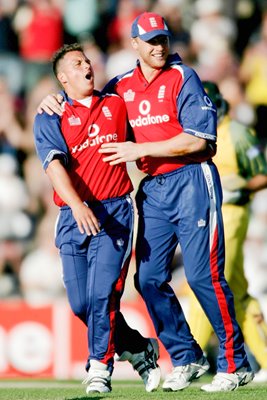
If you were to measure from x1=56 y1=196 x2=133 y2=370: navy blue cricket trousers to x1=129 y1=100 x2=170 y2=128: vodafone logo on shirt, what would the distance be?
21.0 inches

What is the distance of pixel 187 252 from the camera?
8109 millimetres

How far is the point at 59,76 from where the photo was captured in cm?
834

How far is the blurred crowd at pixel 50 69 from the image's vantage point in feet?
45.9

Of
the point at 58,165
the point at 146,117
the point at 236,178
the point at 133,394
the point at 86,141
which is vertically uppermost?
the point at 146,117

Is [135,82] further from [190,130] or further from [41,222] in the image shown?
[41,222]

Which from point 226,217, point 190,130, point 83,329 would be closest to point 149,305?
point 190,130

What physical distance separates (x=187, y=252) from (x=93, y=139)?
0.99 meters

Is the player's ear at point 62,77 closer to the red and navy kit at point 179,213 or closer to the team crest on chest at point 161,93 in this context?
the red and navy kit at point 179,213

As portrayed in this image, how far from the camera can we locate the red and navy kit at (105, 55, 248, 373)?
8.04 meters

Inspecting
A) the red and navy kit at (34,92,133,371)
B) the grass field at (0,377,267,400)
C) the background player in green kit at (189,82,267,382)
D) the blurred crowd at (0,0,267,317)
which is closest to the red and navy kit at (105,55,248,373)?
A: the red and navy kit at (34,92,133,371)

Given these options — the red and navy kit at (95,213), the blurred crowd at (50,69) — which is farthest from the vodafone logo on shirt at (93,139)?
the blurred crowd at (50,69)

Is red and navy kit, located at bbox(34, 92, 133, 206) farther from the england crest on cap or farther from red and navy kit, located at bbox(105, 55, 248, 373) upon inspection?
the england crest on cap

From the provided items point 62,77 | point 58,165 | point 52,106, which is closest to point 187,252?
point 58,165

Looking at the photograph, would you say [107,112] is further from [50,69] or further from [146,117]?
[50,69]
